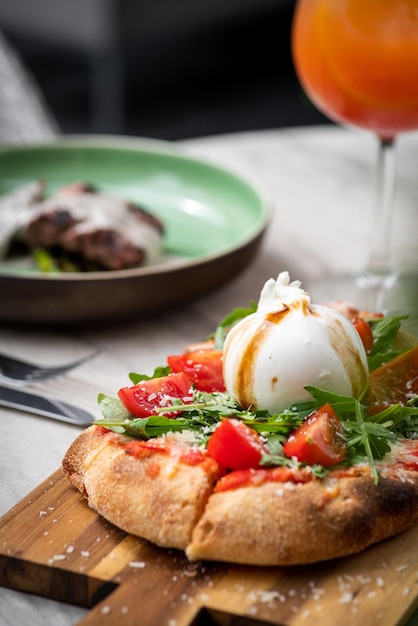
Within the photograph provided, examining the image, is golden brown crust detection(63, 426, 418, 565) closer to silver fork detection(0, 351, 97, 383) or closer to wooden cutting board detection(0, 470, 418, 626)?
wooden cutting board detection(0, 470, 418, 626)

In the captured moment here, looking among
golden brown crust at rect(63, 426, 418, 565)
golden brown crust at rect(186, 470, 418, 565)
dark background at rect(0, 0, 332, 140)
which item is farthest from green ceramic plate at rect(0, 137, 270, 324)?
dark background at rect(0, 0, 332, 140)

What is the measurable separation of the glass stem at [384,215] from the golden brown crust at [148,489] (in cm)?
107

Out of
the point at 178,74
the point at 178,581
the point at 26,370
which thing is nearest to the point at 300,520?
the point at 178,581

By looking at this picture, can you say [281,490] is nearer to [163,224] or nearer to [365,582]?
[365,582]

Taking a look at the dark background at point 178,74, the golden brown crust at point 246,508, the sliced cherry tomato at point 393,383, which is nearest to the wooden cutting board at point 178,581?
the golden brown crust at point 246,508

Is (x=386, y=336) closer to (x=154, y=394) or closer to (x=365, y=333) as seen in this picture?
(x=365, y=333)

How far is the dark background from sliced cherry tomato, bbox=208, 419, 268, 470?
16.3 ft

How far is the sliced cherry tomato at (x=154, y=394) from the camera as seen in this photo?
1388 millimetres

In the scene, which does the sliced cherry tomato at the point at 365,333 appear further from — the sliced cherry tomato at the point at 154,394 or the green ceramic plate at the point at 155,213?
the green ceramic plate at the point at 155,213

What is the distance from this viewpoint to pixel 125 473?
1291 millimetres

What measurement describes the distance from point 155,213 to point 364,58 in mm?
740

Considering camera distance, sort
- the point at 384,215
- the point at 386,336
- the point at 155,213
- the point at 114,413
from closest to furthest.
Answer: the point at 114,413 → the point at 386,336 → the point at 384,215 → the point at 155,213

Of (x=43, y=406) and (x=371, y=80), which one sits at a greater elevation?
(x=371, y=80)

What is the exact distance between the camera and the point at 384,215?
2.23m
